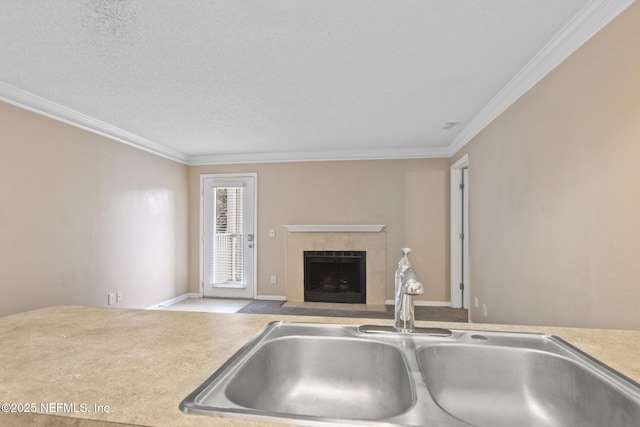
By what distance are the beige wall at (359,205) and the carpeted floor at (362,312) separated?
0.30 meters

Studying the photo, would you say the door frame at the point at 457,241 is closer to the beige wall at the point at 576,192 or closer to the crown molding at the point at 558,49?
the crown molding at the point at 558,49

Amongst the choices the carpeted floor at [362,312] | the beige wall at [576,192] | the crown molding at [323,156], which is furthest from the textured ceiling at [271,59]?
the carpeted floor at [362,312]

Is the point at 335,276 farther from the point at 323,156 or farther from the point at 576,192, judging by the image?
the point at 576,192

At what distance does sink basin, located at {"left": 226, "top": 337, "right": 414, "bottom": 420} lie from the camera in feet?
3.00

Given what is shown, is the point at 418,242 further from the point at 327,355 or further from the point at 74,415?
the point at 74,415

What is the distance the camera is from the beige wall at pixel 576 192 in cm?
141

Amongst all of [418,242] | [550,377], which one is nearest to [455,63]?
[550,377]

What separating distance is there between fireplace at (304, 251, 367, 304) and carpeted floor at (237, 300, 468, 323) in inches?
16.9

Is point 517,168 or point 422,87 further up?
point 422,87

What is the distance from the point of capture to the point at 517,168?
8.02 ft

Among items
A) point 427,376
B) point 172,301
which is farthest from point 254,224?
point 427,376

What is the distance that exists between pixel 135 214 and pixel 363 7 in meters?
3.78

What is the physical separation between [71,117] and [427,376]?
12.8 feet

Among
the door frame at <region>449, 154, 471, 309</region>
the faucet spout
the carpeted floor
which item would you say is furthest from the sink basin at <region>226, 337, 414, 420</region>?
the door frame at <region>449, 154, 471, 309</region>
